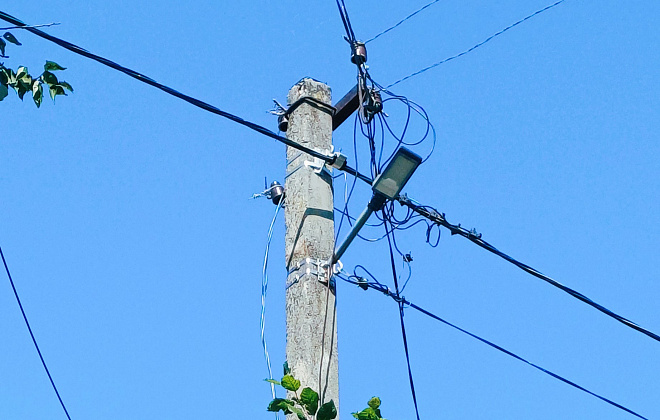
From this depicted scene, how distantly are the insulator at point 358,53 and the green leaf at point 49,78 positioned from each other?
267 centimetres

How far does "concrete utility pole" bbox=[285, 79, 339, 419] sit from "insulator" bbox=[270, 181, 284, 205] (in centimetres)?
21

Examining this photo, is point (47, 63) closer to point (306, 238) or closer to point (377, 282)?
point (306, 238)

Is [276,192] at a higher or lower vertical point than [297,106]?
lower

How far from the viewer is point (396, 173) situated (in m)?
5.87

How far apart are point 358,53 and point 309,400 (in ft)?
7.88

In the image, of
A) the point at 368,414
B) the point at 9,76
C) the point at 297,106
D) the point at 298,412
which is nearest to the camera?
the point at 9,76

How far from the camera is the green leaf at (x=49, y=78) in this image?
14.1 feet

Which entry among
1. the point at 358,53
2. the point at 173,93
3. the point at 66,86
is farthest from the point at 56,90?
the point at 358,53

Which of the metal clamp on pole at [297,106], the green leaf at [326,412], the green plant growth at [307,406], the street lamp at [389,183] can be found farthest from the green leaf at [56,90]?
the metal clamp on pole at [297,106]

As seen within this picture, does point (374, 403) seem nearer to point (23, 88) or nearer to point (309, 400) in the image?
point (309, 400)

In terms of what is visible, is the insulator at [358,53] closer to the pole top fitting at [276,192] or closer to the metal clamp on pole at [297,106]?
the metal clamp on pole at [297,106]

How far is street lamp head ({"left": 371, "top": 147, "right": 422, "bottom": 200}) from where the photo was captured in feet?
19.0

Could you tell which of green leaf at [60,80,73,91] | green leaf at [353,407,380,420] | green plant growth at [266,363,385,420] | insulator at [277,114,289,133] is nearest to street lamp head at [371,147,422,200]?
insulator at [277,114,289,133]

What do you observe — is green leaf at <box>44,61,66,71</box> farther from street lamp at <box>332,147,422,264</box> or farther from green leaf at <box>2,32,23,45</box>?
street lamp at <box>332,147,422,264</box>
